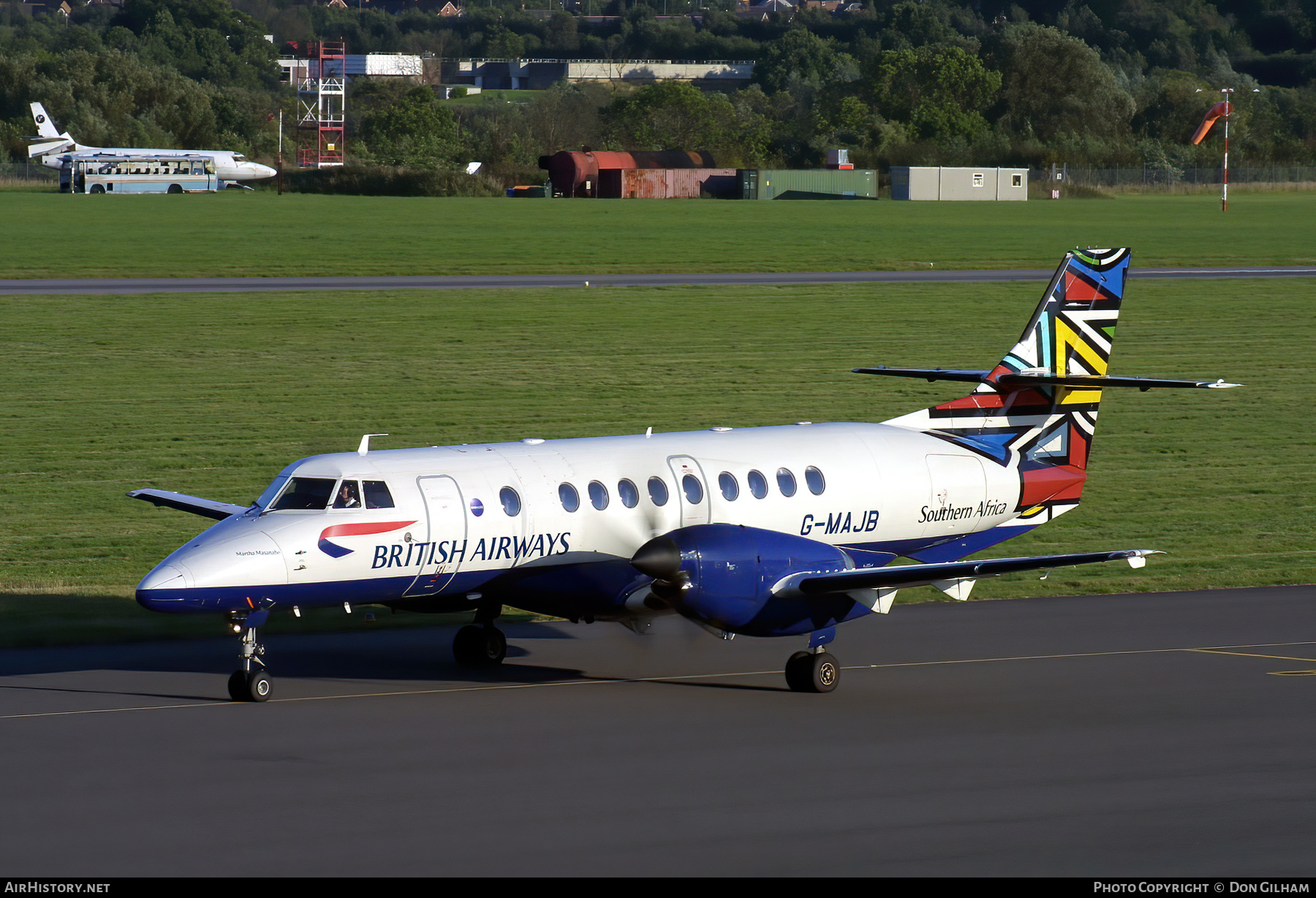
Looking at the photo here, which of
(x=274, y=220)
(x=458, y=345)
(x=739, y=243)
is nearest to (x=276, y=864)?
(x=458, y=345)

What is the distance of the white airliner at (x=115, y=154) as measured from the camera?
155750 mm

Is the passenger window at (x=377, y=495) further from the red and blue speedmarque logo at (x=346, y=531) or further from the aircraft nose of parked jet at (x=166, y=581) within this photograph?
the aircraft nose of parked jet at (x=166, y=581)

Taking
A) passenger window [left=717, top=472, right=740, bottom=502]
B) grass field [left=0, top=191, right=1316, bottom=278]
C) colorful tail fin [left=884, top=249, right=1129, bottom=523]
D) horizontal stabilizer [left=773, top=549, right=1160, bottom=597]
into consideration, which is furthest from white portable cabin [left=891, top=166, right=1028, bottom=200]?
horizontal stabilizer [left=773, top=549, right=1160, bottom=597]

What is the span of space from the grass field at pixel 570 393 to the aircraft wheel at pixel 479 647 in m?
4.86

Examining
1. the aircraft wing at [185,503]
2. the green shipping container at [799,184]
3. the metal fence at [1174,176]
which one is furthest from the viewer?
the metal fence at [1174,176]

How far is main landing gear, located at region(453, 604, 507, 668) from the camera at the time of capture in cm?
2081

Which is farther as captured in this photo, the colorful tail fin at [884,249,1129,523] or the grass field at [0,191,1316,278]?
the grass field at [0,191,1316,278]

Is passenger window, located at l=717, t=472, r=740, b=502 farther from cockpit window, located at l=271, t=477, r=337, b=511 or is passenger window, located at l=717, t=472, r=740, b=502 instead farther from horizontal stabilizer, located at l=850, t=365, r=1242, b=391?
cockpit window, located at l=271, t=477, r=337, b=511

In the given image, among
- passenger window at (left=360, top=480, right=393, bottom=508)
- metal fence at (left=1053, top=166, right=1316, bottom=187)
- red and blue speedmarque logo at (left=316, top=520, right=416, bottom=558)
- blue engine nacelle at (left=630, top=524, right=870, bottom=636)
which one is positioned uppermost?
metal fence at (left=1053, top=166, right=1316, bottom=187)

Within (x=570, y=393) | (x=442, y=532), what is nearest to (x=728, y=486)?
(x=442, y=532)

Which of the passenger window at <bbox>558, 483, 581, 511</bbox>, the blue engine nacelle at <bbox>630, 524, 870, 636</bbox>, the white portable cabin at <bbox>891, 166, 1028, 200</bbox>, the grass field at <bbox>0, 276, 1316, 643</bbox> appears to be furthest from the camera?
the white portable cabin at <bbox>891, 166, 1028, 200</bbox>

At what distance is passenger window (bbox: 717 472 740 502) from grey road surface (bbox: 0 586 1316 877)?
2198 millimetres

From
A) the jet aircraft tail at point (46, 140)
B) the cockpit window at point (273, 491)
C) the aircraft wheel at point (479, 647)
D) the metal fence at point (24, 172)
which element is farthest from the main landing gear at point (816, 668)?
the metal fence at point (24, 172)

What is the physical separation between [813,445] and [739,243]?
220ft
